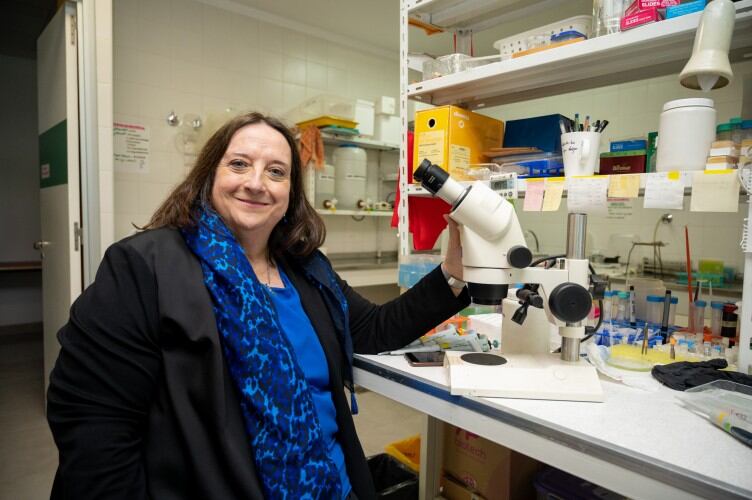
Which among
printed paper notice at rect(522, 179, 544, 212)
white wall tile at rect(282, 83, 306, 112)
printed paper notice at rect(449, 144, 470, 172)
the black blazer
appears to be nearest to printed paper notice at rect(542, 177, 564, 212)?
printed paper notice at rect(522, 179, 544, 212)

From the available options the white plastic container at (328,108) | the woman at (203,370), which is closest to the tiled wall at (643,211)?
the white plastic container at (328,108)

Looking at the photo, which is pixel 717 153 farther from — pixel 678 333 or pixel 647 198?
pixel 678 333

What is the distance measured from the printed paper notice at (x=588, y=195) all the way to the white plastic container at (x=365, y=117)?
233 cm

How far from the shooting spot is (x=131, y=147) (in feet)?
9.01

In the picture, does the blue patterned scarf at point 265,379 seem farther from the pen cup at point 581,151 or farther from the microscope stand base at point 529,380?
the pen cup at point 581,151

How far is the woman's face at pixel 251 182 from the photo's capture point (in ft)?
3.50

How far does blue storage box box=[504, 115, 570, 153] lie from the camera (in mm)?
1342

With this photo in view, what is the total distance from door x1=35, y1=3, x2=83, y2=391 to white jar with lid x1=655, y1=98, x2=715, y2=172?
2.41 metres

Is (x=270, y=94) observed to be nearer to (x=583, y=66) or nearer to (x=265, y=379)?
(x=583, y=66)

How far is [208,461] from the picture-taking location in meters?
0.85

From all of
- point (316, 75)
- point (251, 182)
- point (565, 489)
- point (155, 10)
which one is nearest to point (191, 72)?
point (155, 10)

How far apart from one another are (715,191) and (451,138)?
2.28 ft

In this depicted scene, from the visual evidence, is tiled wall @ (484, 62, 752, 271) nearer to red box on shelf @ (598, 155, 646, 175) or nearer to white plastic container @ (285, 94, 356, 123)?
white plastic container @ (285, 94, 356, 123)

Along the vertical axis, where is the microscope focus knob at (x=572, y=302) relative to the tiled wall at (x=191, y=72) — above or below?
below
